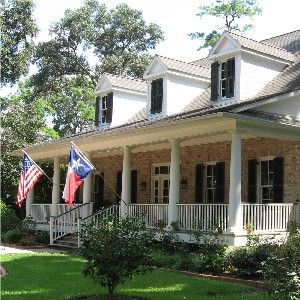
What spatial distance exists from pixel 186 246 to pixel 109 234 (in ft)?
23.2

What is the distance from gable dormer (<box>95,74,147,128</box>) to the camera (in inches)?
976

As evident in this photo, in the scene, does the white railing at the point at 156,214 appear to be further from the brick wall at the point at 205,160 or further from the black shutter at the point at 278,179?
the black shutter at the point at 278,179

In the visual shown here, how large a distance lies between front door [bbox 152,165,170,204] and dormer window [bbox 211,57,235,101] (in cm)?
443

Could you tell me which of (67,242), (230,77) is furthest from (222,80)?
(67,242)

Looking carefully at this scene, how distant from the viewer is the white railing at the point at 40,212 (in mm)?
24478

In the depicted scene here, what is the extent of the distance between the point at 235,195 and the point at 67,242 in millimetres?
7984

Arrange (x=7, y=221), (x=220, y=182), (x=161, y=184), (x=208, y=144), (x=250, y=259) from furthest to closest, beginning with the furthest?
(x=7, y=221)
(x=161, y=184)
(x=208, y=144)
(x=220, y=182)
(x=250, y=259)

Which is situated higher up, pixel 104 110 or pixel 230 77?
pixel 230 77

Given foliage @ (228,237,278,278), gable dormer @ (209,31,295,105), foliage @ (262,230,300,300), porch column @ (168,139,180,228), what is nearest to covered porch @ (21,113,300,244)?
porch column @ (168,139,180,228)

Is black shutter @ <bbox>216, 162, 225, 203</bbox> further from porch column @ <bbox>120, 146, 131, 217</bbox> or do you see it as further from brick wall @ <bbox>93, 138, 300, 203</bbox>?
porch column @ <bbox>120, 146, 131, 217</bbox>

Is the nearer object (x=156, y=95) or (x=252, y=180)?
(x=252, y=180)

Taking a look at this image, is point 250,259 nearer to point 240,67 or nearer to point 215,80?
point 240,67

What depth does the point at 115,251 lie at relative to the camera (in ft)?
30.8

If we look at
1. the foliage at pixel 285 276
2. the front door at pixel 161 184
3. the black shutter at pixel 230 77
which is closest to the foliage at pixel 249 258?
the foliage at pixel 285 276
